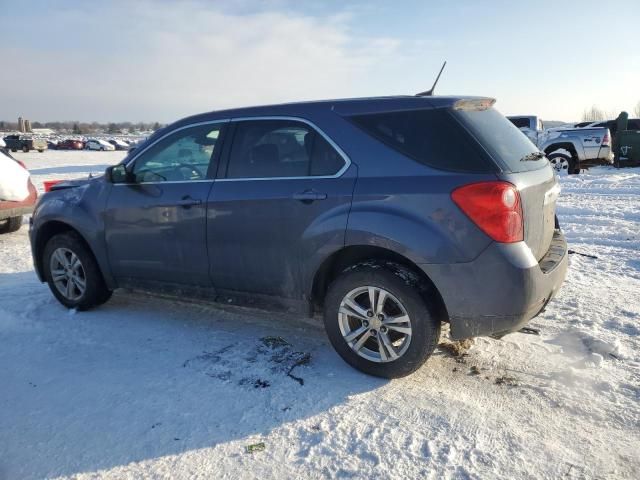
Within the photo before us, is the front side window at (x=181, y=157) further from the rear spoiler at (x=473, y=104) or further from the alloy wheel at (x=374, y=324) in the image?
the rear spoiler at (x=473, y=104)

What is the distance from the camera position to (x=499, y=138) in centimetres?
333

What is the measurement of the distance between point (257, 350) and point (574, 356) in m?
2.27

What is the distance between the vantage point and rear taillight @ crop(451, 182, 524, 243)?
296 centimetres

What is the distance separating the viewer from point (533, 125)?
61.7 ft

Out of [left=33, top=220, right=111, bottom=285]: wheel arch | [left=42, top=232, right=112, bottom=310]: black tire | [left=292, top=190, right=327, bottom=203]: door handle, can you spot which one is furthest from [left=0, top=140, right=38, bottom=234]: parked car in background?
[left=292, top=190, right=327, bottom=203]: door handle

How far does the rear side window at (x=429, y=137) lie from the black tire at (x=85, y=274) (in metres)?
2.80

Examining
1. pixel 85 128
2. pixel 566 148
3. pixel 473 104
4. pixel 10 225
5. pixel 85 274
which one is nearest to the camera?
pixel 473 104

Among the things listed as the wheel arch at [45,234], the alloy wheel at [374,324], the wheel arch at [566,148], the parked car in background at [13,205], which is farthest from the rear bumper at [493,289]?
the wheel arch at [566,148]

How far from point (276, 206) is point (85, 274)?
219cm

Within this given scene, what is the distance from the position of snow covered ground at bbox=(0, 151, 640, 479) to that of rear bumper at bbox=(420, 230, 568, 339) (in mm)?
470

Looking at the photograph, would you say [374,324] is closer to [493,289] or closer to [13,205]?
[493,289]

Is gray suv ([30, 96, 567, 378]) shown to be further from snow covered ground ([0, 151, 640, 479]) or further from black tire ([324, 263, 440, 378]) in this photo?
snow covered ground ([0, 151, 640, 479])

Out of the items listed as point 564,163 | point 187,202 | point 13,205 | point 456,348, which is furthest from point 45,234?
point 564,163

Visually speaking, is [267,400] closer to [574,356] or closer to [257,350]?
[257,350]
